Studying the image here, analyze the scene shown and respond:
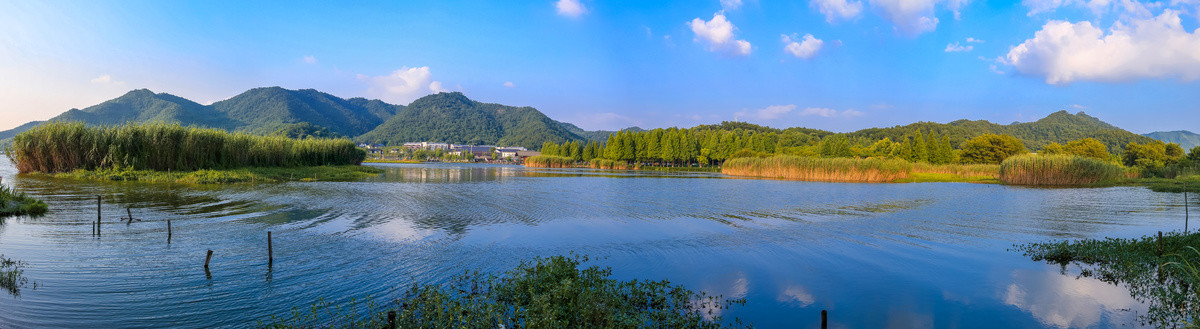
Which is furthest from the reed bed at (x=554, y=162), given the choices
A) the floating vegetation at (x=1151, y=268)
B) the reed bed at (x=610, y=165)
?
the floating vegetation at (x=1151, y=268)

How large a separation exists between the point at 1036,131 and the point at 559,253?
730ft

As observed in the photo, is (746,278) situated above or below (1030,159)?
below

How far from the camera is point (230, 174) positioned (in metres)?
34.1

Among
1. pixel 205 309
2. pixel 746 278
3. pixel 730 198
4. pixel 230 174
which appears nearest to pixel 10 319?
pixel 205 309

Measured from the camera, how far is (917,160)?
80125mm

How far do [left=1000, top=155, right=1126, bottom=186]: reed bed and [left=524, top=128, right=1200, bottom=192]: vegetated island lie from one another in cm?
7

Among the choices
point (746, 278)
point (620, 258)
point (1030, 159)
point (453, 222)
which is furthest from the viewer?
point (1030, 159)

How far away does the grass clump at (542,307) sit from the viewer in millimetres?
6574

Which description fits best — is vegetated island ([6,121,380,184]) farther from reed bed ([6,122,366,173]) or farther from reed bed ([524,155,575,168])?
reed bed ([524,155,575,168])

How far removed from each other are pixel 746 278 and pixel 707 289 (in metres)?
1.38

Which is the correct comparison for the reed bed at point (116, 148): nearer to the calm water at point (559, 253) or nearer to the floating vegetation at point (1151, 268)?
the calm water at point (559, 253)

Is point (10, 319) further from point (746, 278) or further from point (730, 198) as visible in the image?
point (730, 198)

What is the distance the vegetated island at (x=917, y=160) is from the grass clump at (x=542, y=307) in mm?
32336

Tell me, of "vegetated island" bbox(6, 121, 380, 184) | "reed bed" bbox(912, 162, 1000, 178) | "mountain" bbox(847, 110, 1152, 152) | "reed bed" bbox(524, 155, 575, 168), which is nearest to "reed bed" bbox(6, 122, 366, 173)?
"vegetated island" bbox(6, 121, 380, 184)
